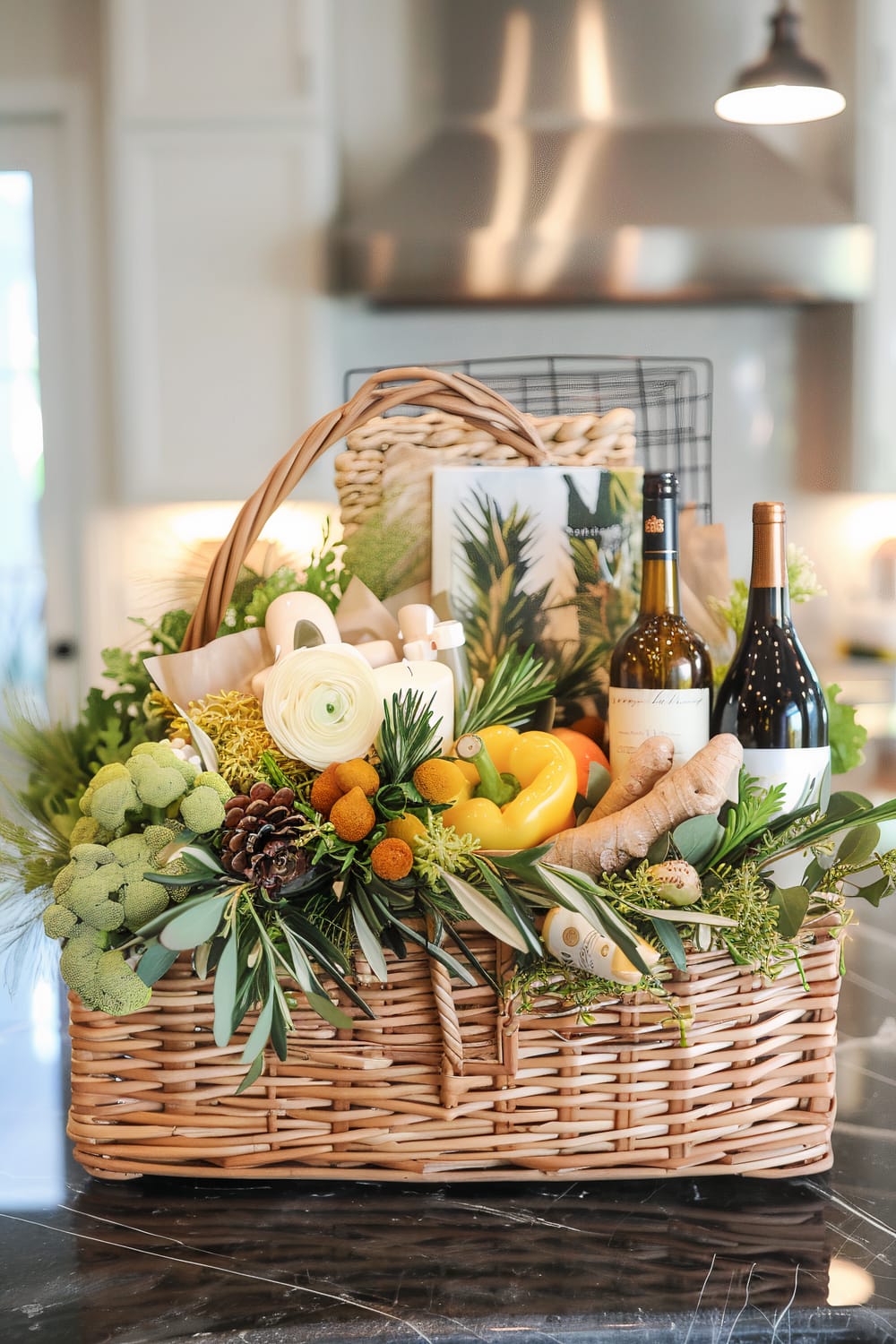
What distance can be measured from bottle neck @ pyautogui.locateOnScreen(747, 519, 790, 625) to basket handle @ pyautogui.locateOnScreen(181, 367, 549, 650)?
22 cm

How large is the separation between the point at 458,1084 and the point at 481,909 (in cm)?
10

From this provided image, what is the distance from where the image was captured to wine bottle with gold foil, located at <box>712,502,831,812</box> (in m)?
0.66

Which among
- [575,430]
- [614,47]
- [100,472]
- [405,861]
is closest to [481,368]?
[614,47]

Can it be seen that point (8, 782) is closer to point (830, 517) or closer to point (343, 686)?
point (343, 686)

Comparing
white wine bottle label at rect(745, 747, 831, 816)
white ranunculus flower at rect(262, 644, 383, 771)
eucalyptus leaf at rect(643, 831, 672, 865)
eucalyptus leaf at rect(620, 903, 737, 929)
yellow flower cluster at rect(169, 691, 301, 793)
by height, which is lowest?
eucalyptus leaf at rect(620, 903, 737, 929)

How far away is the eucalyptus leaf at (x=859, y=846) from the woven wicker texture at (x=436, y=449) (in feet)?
1.33

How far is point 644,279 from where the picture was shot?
7.89 ft

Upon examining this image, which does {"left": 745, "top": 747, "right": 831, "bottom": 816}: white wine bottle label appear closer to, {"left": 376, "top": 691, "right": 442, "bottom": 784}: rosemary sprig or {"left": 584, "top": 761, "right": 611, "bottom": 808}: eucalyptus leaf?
{"left": 584, "top": 761, "right": 611, "bottom": 808}: eucalyptus leaf

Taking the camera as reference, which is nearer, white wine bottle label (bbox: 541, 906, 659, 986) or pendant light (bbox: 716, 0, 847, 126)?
white wine bottle label (bbox: 541, 906, 659, 986)

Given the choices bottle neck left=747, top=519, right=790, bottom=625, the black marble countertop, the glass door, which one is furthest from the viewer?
the glass door

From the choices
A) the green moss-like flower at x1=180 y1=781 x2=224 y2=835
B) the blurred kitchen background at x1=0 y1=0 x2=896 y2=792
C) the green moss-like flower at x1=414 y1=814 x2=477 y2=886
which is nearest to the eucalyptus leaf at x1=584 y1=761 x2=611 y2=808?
the green moss-like flower at x1=414 y1=814 x2=477 y2=886

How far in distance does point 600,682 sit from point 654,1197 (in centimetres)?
38

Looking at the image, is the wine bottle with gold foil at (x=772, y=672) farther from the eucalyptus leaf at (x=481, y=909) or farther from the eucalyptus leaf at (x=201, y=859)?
the eucalyptus leaf at (x=201, y=859)

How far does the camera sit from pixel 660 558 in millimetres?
693
